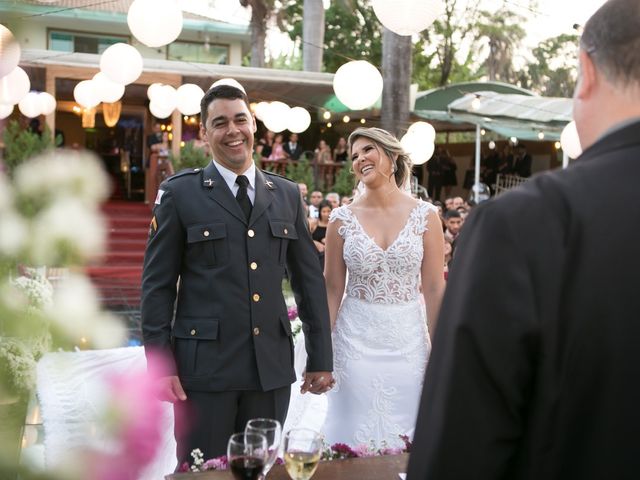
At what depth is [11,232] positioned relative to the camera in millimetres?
693

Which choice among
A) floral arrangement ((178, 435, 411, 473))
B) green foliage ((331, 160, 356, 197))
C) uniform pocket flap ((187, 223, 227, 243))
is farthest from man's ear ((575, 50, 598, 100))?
green foliage ((331, 160, 356, 197))

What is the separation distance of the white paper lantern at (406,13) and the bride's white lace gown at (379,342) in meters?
2.44

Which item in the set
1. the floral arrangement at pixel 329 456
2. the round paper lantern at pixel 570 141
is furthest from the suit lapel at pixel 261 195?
the round paper lantern at pixel 570 141

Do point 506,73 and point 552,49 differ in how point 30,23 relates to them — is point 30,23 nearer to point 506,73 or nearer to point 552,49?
point 506,73

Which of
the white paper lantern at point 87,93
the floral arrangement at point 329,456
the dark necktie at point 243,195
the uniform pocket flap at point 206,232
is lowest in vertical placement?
the floral arrangement at point 329,456

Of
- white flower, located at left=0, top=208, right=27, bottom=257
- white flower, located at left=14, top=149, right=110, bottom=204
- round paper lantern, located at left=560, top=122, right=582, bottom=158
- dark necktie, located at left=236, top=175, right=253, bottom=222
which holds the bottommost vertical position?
dark necktie, located at left=236, top=175, right=253, bottom=222

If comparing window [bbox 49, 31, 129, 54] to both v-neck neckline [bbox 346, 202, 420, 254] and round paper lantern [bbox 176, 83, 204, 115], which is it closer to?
round paper lantern [bbox 176, 83, 204, 115]

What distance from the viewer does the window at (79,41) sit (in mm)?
21344

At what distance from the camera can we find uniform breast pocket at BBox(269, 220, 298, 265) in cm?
313

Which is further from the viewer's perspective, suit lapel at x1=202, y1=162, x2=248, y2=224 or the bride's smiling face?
the bride's smiling face

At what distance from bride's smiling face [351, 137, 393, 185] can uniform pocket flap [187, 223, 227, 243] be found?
128 cm

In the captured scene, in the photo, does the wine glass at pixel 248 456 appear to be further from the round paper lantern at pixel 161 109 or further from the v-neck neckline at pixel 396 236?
the round paper lantern at pixel 161 109

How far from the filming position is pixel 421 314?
408 cm

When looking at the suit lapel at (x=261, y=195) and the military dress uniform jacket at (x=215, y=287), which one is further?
the suit lapel at (x=261, y=195)
